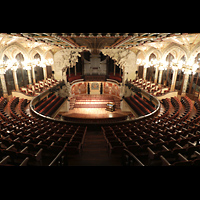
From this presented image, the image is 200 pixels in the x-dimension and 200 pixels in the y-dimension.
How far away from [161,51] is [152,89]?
520 cm

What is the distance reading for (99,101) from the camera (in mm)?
22312

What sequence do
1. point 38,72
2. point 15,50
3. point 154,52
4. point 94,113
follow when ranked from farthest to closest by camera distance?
point 38,72
point 154,52
point 94,113
point 15,50

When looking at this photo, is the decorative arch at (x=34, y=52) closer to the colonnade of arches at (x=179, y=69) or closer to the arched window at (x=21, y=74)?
the arched window at (x=21, y=74)

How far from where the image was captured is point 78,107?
20.4m

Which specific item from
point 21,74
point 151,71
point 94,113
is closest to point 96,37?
point 94,113

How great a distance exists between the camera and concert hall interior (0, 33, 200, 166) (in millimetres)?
5500

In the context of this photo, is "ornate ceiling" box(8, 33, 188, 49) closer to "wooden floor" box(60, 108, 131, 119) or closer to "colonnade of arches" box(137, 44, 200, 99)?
"colonnade of arches" box(137, 44, 200, 99)

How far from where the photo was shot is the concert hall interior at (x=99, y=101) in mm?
5500

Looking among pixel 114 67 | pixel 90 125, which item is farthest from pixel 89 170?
pixel 114 67

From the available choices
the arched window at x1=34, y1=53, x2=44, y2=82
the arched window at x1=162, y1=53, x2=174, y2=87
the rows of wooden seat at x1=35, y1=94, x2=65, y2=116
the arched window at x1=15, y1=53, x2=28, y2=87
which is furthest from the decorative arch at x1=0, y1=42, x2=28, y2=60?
the arched window at x1=162, y1=53, x2=174, y2=87

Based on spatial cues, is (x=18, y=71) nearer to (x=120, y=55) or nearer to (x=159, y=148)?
(x=120, y=55)

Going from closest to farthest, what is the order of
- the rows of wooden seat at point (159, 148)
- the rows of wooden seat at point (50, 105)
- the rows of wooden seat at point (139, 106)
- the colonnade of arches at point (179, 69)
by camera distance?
the rows of wooden seat at point (159, 148), the colonnade of arches at point (179, 69), the rows of wooden seat at point (50, 105), the rows of wooden seat at point (139, 106)

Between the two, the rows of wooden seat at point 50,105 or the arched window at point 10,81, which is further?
the arched window at point 10,81

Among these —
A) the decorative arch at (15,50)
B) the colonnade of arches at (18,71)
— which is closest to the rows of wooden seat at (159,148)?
the colonnade of arches at (18,71)
